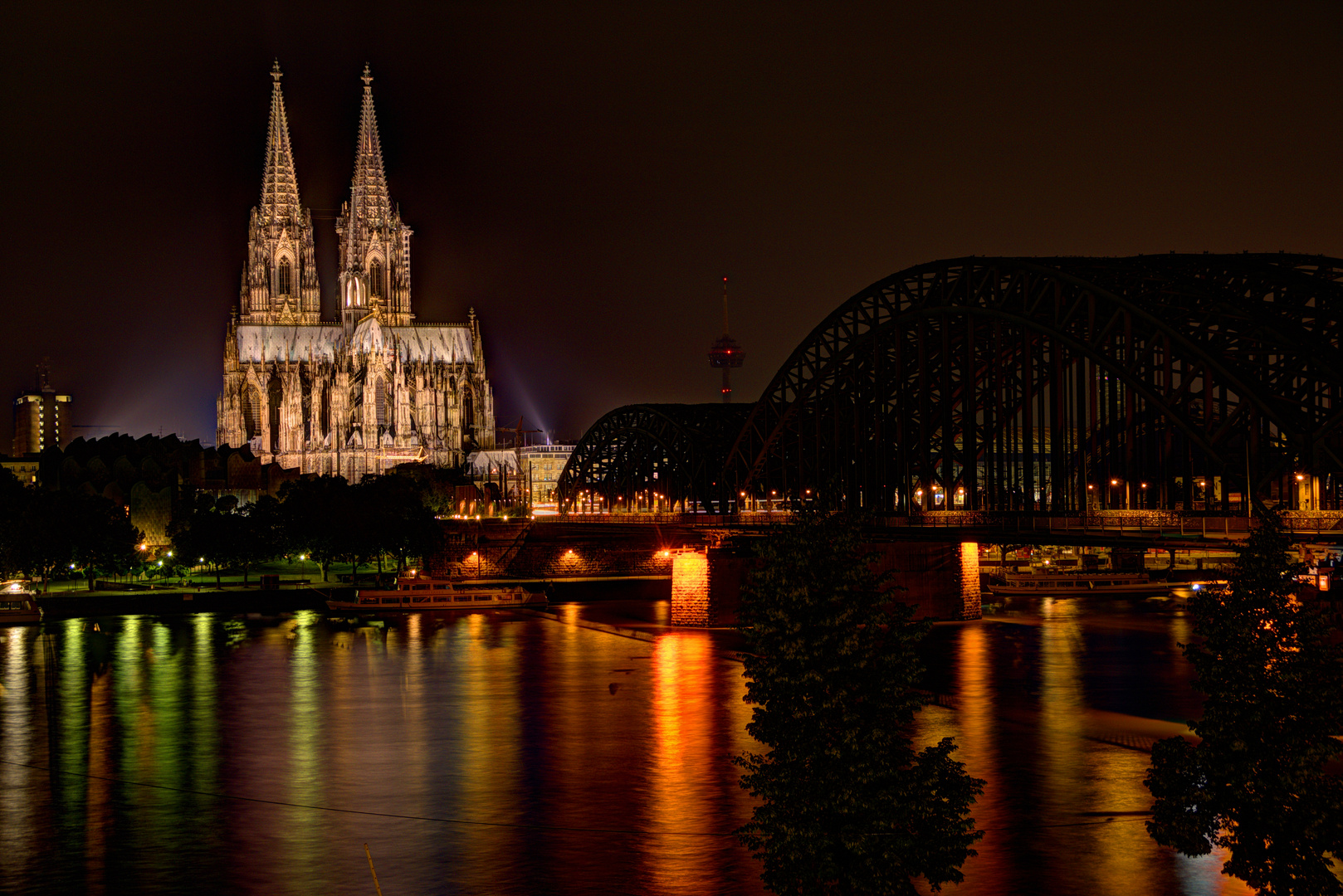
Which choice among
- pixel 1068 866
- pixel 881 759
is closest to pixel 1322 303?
pixel 1068 866

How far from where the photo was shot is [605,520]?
11581 centimetres

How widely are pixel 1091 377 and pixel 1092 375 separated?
0.13m

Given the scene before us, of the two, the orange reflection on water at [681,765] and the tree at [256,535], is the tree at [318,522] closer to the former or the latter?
the tree at [256,535]

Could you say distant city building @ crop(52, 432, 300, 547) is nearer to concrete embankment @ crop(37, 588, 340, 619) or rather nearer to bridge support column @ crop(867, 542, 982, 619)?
concrete embankment @ crop(37, 588, 340, 619)

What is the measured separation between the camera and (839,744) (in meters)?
28.2

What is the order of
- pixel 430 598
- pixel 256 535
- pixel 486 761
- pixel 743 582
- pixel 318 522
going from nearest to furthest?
1. pixel 486 761
2. pixel 743 582
3. pixel 430 598
4. pixel 318 522
5. pixel 256 535

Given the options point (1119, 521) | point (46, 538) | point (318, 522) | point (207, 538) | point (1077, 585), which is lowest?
point (1077, 585)

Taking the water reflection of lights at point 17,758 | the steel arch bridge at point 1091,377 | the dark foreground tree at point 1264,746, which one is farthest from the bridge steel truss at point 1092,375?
the water reflection of lights at point 17,758

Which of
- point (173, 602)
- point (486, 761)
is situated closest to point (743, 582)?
point (486, 761)

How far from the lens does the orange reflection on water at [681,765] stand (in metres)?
35.7

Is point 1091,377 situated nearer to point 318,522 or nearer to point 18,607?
point 18,607

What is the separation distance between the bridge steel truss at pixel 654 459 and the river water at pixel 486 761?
113ft

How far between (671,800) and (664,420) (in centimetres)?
8706

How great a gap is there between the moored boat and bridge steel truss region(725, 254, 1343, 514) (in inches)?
1885
